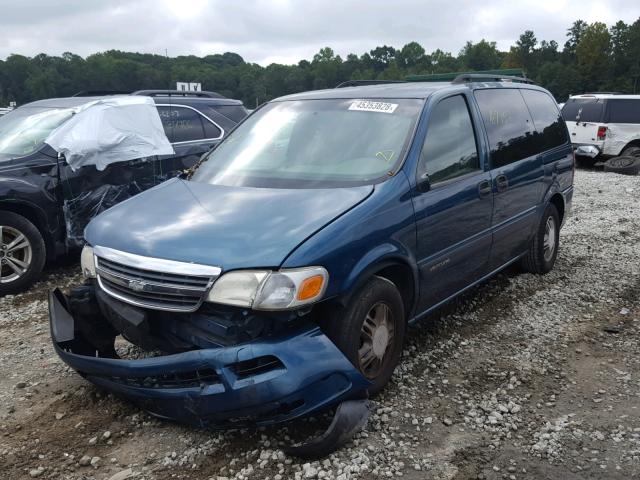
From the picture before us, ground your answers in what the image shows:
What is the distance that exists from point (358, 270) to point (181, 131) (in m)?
4.62

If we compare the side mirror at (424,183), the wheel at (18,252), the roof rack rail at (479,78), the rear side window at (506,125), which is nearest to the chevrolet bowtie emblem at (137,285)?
the side mirror at (424,183)

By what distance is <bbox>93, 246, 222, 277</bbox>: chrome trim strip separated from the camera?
2.76m

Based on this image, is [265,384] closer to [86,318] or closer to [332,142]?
[86,318]

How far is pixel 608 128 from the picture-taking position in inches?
545

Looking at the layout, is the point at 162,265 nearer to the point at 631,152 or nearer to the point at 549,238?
the point at 549,238

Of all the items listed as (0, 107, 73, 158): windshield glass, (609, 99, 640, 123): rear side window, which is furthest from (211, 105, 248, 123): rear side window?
(609, 99, 640, 123): rear side window

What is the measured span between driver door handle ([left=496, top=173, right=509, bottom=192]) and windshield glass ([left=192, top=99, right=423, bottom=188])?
1018 millimetres

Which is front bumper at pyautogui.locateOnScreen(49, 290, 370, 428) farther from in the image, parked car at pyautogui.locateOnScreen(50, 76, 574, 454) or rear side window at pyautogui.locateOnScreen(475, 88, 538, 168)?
rear side window at pyautogui.locateOnScreen(475, 88, 538, 168)

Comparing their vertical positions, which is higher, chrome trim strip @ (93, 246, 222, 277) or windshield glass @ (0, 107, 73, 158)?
windshield glass @ (0, 107, 73, 158)

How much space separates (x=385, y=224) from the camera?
3.29m

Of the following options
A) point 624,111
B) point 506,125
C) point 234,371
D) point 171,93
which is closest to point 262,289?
point 234,371

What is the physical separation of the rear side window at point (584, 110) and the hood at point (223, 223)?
12299mm

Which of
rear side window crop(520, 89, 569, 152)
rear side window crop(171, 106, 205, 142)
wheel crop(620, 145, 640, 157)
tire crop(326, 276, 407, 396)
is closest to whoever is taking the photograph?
tire crop(326, 276, 407, 396)

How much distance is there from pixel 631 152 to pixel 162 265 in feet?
45.8
